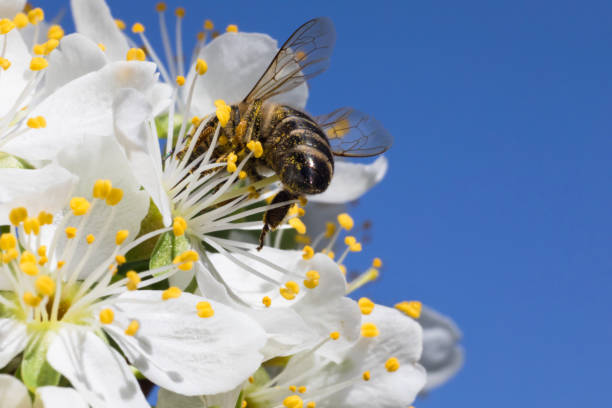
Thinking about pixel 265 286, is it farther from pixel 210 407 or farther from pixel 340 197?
→ pixel 340 197

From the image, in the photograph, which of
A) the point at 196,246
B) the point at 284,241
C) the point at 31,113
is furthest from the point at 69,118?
the point at 284,241

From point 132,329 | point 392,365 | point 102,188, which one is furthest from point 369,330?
point 102,188

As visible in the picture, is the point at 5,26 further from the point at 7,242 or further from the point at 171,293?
the point at 171,293

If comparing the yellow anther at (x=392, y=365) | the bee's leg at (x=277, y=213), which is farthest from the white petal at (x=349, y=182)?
the yellow anther at (x=392, y=365)

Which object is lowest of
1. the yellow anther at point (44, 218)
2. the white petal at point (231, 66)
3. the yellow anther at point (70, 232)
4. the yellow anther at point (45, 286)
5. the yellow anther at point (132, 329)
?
the yellow anther at point (45, 286)

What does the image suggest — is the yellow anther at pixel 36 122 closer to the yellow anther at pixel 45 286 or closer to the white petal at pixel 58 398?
the yellow anther at pixel 45 286
